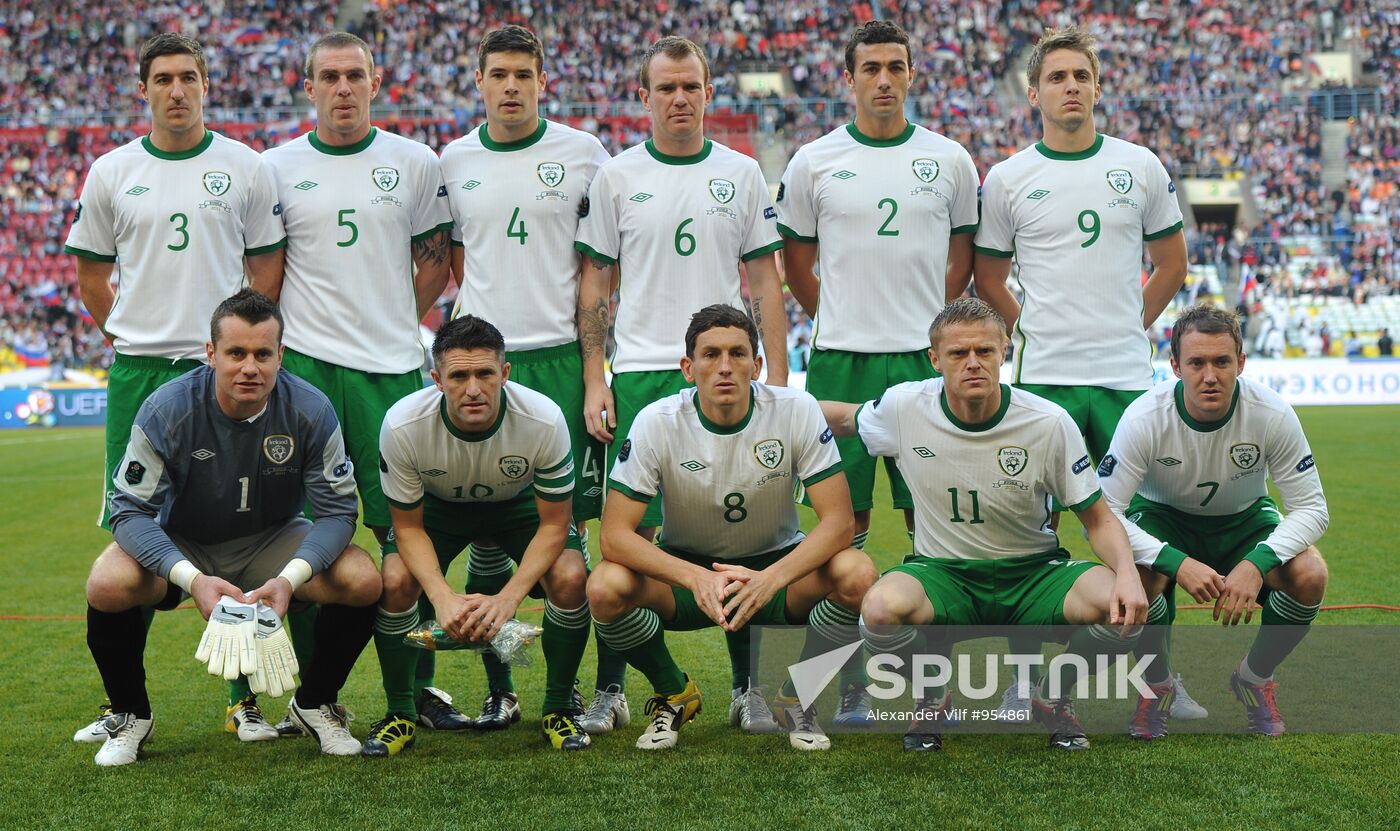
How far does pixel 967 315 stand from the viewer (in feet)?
13.4

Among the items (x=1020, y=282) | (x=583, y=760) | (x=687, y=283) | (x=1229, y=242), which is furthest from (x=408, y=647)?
(x=1229, y=242)

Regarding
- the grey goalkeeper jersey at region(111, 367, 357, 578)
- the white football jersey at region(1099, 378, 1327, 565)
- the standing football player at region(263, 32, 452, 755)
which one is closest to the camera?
the grey goalkeeper jersey at region(111, 367, 357, 578)

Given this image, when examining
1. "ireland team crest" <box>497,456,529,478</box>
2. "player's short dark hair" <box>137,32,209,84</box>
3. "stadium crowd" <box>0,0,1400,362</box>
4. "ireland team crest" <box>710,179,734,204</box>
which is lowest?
"ireland team crest" <box>497,456,529,478</box>

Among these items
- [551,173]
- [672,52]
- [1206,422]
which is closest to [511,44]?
[551,173]

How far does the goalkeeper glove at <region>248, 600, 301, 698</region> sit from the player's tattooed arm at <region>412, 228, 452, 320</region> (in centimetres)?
157

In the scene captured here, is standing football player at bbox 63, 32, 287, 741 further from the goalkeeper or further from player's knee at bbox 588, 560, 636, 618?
player's knee at bbox 588, 560, 636, 618

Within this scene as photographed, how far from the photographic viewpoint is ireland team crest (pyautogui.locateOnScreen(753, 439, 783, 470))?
168 inches

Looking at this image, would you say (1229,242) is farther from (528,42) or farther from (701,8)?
(528,42)

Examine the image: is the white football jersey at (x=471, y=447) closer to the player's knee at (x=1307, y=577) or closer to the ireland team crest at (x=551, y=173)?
the ireland team crest at (x=551, y=173)

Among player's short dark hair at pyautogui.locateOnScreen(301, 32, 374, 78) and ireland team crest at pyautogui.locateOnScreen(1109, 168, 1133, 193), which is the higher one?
player's short dark hair at pyautogui.locateOnScreen(301, 32, 374, 78)

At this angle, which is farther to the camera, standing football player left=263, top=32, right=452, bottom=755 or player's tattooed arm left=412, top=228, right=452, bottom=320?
player's tattooed arm left=412, top=228, right=452, bottom=320

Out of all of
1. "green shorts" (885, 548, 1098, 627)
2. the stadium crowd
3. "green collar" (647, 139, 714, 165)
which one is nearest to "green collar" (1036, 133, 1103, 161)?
"green collar" (647, 139, 714, 165)

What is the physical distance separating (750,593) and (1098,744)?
1.16 metres

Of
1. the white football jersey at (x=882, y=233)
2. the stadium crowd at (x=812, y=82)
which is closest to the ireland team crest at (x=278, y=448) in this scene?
the white football jersey at (x=882, y=233)
